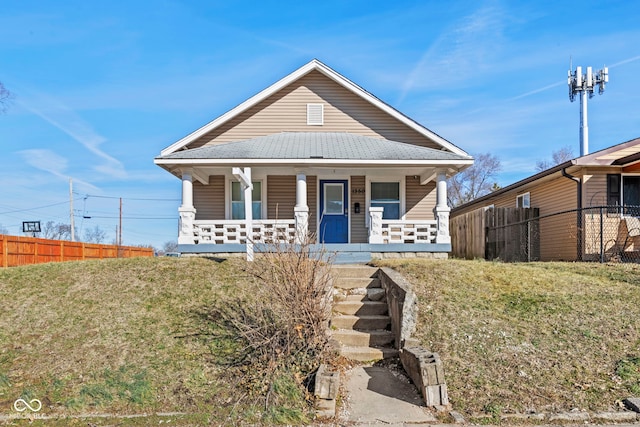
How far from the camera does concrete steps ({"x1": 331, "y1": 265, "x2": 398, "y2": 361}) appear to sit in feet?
23.4

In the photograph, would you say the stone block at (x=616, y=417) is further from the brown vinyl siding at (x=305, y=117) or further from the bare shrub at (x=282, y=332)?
the brown vinyl siding at (x=305, y=117)

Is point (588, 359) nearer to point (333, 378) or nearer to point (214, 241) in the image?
point (333, 378)

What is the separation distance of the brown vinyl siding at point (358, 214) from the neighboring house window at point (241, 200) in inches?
116

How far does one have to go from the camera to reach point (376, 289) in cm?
905

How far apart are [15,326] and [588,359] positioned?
8534mm

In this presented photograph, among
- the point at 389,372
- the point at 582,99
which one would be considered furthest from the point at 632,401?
the point at 582,99

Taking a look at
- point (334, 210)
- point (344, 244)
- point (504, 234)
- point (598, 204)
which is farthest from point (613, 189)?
point (334, 210)

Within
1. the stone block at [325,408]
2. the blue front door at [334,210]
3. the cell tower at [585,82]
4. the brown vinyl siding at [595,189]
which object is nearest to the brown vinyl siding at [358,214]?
the blue front door at [334,210]

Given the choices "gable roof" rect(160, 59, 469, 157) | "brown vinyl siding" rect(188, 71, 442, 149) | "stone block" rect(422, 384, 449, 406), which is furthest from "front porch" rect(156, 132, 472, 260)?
"stone block" rect(422, 384, 449, 406)

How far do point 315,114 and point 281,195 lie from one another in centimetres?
290

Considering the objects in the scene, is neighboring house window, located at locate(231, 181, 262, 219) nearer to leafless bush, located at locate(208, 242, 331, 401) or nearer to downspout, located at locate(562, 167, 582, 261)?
leafless bush, located at locate(208, 242, 331, 401)

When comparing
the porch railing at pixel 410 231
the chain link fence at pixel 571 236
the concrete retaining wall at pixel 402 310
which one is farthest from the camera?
the porch railing at pixel 410 231

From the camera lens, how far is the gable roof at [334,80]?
48.8ft
